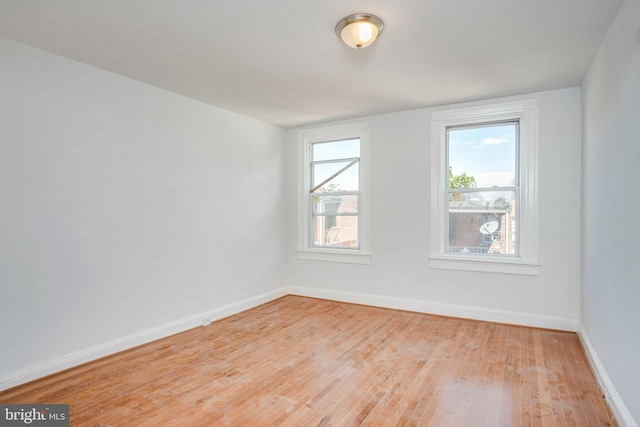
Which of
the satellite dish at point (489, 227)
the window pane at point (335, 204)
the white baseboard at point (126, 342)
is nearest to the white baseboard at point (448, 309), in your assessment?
the satellite dish at point (489, 227)

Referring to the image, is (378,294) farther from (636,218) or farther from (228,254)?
(636,218)

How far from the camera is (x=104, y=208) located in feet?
10.6

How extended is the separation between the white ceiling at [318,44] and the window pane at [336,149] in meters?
1.16

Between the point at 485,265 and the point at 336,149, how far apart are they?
2.62 metres

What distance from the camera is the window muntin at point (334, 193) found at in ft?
17.0

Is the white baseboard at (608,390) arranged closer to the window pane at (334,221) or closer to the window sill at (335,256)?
the window sill at (335,256)

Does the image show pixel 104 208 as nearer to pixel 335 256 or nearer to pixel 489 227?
pixel 335 256

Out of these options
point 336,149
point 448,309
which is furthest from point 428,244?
point 336,149

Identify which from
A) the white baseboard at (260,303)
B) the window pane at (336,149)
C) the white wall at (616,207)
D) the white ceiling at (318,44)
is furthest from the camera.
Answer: the window pane at (336,149)

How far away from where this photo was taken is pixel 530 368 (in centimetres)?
295

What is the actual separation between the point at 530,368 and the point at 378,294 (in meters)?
2.15

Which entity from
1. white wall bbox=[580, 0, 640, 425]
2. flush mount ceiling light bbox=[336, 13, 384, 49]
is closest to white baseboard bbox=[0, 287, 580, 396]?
white wall bbox=[580, 0, 640, 425]

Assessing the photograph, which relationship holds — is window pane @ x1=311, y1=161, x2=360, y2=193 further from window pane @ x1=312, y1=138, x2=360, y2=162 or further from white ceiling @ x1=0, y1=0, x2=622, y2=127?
white ceiling @ x1=0, y1=0, x2=622, y2=127

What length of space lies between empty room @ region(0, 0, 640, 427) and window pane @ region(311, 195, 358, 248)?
7 centimetres
